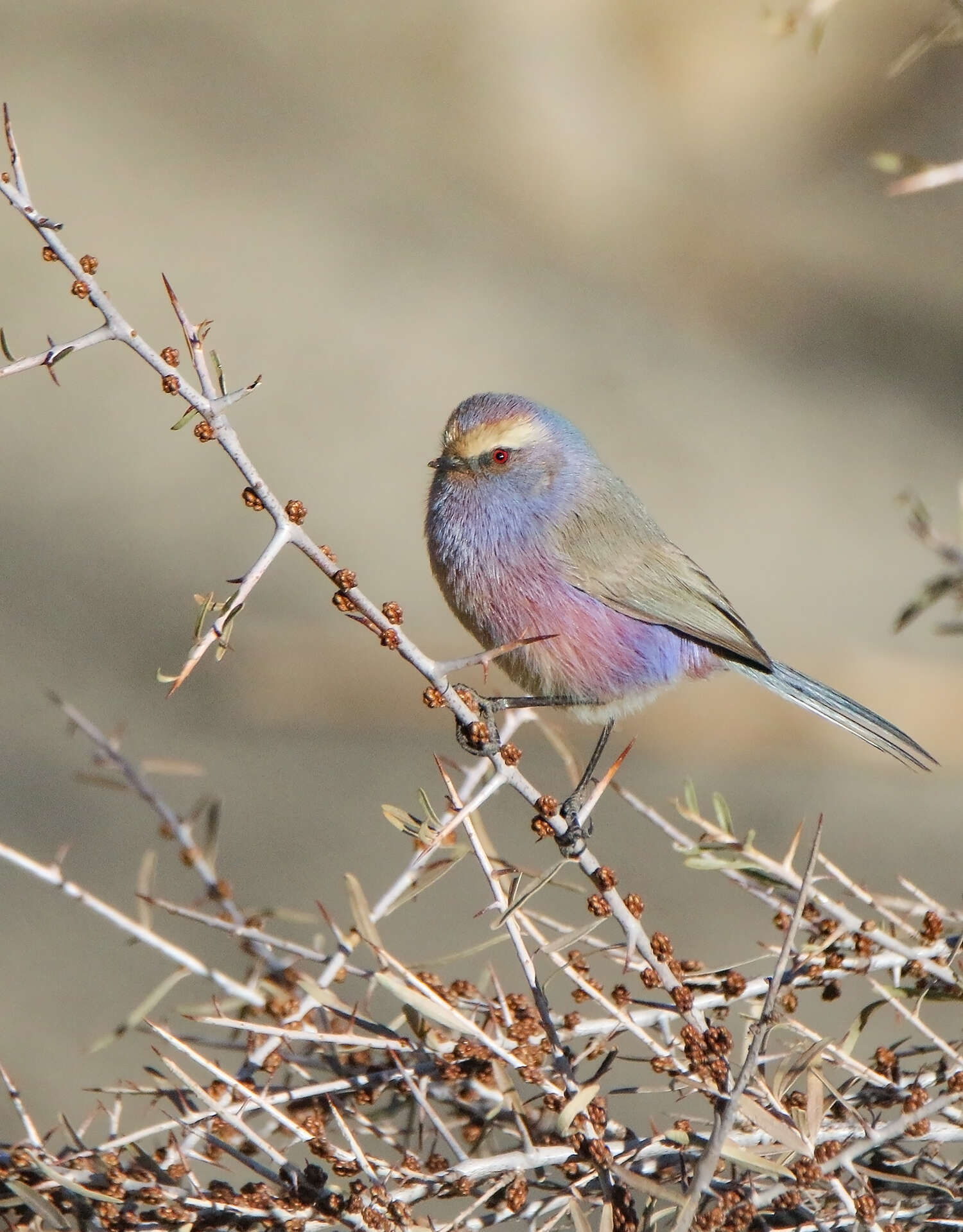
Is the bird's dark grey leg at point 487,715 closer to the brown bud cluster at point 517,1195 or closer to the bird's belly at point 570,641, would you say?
the bird's belly at point 570,641

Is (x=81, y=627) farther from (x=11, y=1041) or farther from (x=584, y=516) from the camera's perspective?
(x=584, y=516)

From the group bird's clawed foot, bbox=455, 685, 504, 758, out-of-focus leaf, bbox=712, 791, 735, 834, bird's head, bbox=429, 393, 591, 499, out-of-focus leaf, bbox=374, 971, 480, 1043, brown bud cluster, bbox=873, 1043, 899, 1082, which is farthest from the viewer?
bird's head, bbox=429, 393, 591, 499

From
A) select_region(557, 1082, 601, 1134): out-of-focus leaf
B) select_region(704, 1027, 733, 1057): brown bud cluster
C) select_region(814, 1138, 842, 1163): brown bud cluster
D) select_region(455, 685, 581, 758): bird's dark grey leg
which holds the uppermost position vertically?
select_region(455, 685, 581, 758): bird's dark grey leg

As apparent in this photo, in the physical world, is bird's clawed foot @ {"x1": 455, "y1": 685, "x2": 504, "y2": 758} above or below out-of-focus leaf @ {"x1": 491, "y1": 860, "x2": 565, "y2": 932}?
above

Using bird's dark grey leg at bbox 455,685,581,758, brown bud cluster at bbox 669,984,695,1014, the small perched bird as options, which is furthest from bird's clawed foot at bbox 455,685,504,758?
the small perched bird

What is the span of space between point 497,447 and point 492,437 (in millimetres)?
26

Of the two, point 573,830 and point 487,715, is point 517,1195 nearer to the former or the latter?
point 573,830

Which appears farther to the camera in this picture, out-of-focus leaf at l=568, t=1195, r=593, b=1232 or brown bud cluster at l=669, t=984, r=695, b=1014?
brown bud cluster at l=669, t=984, r=695, b=1014

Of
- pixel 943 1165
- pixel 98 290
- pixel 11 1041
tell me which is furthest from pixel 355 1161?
pixel 11 1041

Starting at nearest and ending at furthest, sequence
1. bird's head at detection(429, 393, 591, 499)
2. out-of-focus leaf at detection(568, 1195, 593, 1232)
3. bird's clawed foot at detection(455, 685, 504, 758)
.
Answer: out-of-focus leaf at detection(568, 1195, 593, 1232), bird's clawed foot at detection(455, 685, 504, 758), bird's head at detection(429, 393, 591, 499)

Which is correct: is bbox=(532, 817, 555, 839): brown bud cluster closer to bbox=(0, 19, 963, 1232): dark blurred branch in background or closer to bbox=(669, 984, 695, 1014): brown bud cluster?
bbox=(0, 19, 963, 1232): dark blurred branch in background

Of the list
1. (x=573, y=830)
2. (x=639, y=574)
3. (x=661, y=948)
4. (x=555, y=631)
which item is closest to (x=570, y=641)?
(x=555, y=631)

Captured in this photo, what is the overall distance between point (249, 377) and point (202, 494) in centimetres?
81

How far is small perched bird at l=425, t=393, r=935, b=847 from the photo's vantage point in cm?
276
